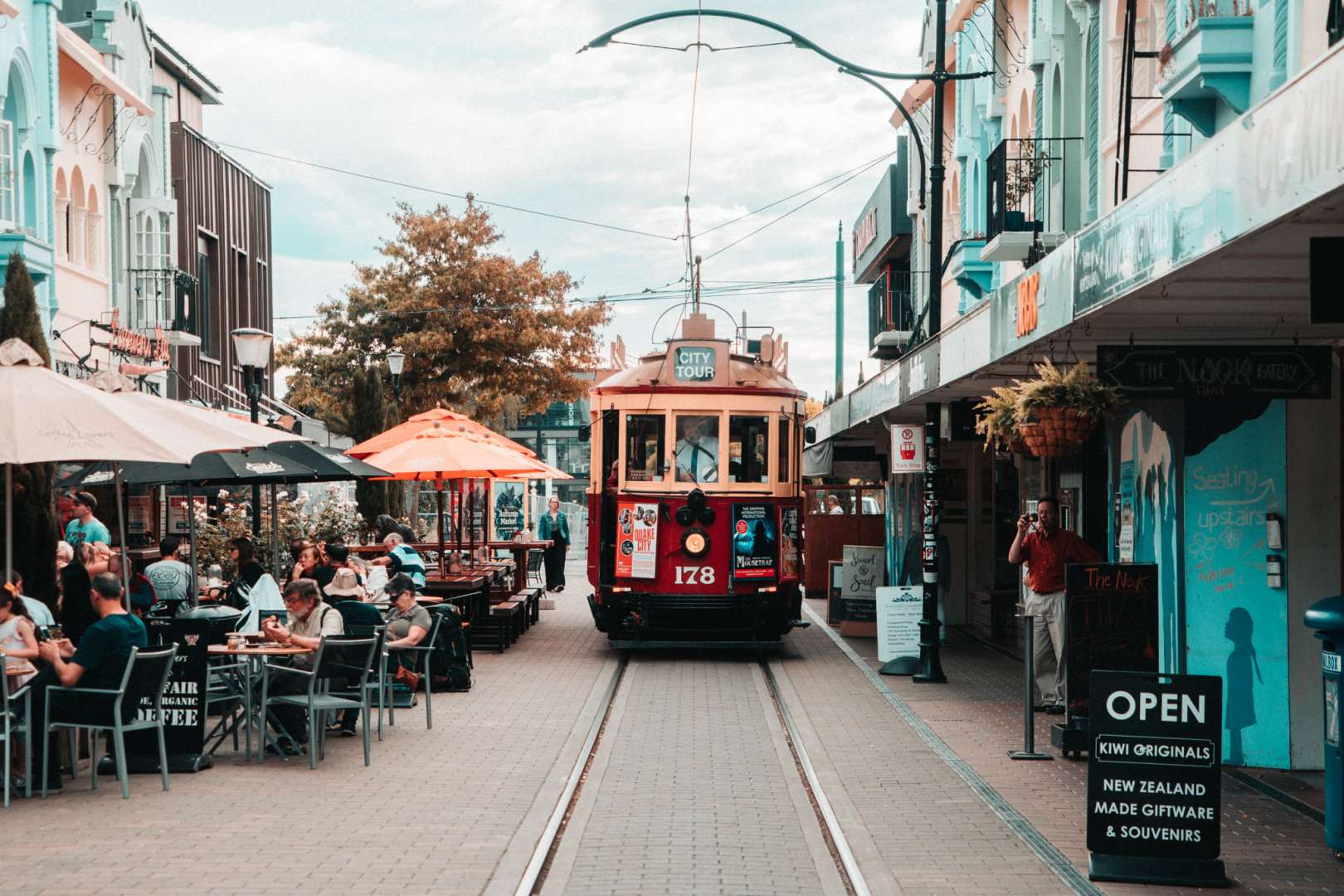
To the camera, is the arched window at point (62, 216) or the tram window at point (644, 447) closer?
the tram window at point (644, 447)

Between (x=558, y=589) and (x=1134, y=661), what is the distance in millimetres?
22313

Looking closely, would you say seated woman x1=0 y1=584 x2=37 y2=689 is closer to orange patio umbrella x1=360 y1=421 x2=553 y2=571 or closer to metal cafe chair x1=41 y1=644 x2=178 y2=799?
metal cafe chair x1=41 y1=644 x2=178 y2=799

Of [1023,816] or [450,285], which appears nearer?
[1023,816]

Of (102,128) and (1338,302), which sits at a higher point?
(102,128)

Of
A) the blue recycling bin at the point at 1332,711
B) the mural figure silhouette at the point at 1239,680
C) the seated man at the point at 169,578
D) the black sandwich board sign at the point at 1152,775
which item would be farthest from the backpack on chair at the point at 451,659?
the blue recycling bin at the point at 1332,711

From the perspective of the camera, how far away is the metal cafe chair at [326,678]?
10641 mm

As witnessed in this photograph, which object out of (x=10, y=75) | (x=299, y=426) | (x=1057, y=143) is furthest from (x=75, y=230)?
(x=1057, y=143)

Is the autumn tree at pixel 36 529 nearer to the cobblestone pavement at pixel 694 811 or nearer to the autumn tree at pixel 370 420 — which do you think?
the cobblestone pavement at pixel 694 811

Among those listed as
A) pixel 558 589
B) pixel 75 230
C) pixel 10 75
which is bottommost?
pixel 558 589

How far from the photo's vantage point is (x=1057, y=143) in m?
18.8

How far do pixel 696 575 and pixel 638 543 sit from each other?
2.47 ft

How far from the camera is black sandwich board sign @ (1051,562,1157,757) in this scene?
→ 10.5 metres

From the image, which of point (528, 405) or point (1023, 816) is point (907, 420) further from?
point (528, 405)

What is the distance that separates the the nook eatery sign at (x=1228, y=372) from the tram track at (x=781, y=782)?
127 inches
